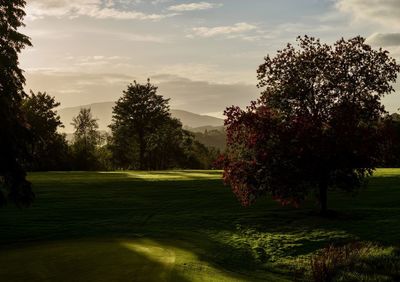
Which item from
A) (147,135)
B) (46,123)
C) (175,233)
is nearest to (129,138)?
(147,135)

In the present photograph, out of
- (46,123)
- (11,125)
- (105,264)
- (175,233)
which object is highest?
(46,123)

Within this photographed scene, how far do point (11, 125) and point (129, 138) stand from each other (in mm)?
81253

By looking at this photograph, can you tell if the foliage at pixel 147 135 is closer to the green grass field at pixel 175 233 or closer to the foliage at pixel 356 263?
the green grass field at pixel 175 233

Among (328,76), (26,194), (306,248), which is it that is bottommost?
(306,248)

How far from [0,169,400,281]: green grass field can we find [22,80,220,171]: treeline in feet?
128

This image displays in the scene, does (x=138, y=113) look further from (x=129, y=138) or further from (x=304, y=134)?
(x=304, y=134)

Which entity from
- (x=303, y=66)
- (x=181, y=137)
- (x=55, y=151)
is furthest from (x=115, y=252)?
(x=181, y=137)

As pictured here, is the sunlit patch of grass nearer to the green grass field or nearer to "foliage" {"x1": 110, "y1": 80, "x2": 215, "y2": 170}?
the green grass field

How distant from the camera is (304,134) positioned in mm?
20688

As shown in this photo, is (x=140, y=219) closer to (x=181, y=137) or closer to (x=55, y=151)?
(x=55, y=151)

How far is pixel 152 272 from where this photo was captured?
37.6 feet

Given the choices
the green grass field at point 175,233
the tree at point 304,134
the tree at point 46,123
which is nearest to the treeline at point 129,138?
the tree at point 46,123

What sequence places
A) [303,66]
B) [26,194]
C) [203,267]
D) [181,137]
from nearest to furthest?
1. [203,267]
2. [26,194]
3. [303,66]
4. [181,137]

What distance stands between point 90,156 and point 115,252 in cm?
8533
